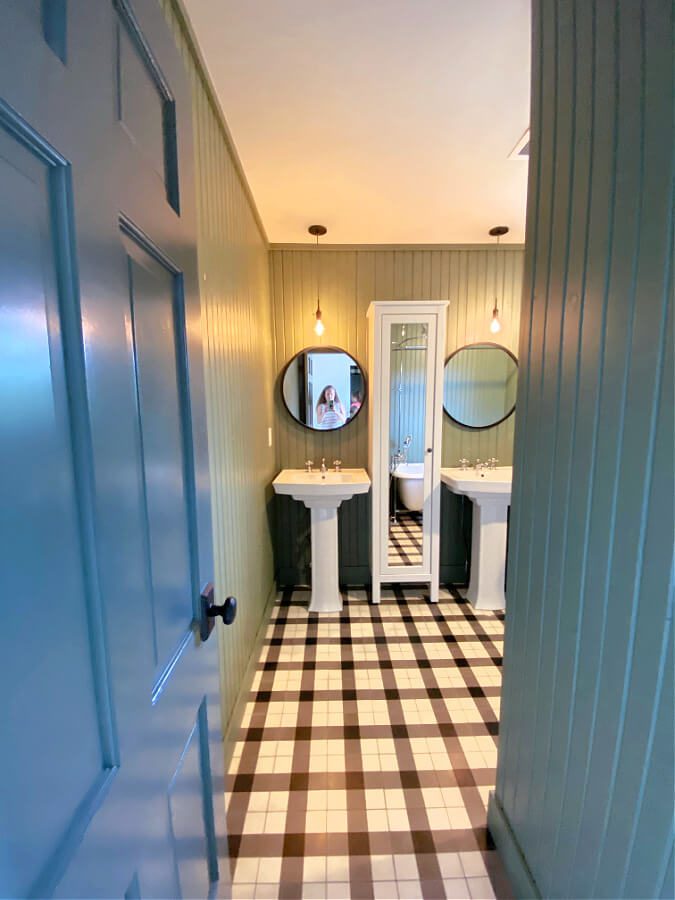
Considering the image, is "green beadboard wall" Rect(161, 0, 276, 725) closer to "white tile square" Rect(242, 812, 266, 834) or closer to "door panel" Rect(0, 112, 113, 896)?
"white tile square" Rect(242, 812, 266, 834)

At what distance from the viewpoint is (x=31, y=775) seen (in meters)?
0.38

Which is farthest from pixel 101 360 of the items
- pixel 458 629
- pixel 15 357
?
pixel 458 629

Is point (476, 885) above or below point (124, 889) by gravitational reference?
below

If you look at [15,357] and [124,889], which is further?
[124,889]

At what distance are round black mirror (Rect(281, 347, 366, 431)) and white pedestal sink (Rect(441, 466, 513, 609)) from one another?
895mm

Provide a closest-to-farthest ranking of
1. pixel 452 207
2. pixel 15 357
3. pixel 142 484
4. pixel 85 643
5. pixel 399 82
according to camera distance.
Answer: pixel 15 357 < pixel 85 643 < pixel 142 484 < pixel 399 82 < pixel 452 207

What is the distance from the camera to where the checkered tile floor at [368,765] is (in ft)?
4.00

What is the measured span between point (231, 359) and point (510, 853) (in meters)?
2.02

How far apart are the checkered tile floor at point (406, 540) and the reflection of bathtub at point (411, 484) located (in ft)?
0.27

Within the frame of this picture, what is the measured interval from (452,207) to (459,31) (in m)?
1.14

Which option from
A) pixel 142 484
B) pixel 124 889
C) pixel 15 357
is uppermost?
pixel 15 357

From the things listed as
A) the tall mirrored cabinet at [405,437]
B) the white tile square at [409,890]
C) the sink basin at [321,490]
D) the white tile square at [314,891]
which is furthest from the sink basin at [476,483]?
the white tile square at [314,891]

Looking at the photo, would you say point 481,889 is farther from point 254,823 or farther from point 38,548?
point 38,548

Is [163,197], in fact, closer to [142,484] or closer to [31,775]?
[142,484]
